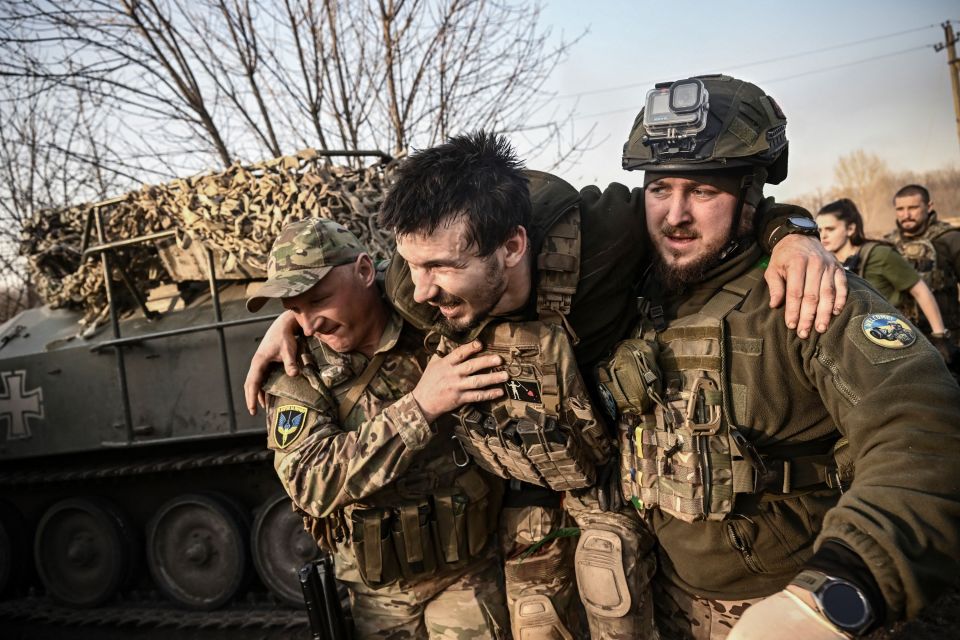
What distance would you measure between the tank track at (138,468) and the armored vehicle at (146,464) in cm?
2

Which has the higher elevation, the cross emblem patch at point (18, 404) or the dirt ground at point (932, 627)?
the cross emblem patch at point (18, 404)

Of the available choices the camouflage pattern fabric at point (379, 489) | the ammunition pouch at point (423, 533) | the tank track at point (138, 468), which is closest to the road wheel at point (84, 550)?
the tank track at point (138, 468)

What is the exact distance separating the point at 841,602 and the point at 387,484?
1.62m

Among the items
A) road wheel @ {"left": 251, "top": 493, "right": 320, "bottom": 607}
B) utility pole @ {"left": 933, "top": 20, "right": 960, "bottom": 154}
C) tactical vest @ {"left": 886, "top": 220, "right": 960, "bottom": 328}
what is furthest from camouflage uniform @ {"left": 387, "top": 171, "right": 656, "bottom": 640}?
utility pole @ {"left": 933, "top": 20, "right": 960, "bottom": 154}

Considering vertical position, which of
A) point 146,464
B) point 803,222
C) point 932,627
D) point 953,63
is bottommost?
point 932,627

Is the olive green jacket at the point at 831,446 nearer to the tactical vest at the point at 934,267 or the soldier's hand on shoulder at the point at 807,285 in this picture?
the soldier's hand on shoulder at the point at 807,285

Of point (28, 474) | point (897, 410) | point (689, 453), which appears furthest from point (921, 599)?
point (28, 474)

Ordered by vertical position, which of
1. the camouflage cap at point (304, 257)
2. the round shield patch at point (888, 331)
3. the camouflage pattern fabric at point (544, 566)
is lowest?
the camouflage pattern fabric at point (544, 566)

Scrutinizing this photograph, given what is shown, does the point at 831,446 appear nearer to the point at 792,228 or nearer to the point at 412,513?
the point at 792,228

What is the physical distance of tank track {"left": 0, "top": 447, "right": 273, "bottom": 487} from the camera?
5.17 meters

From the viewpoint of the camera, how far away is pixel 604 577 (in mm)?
2264

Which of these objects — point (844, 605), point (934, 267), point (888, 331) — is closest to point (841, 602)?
point (844, 605)

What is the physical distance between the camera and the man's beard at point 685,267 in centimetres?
213

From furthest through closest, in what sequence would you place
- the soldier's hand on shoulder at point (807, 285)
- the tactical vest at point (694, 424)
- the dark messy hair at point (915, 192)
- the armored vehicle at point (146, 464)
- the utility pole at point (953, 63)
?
the utility pole at point (953, 63), the dark messy hair at point (915, 192), the armored vehicle at point (146, 464), the tactical vest at point (694, 424), the soldier's hand on shoulder at point (807, 285)
